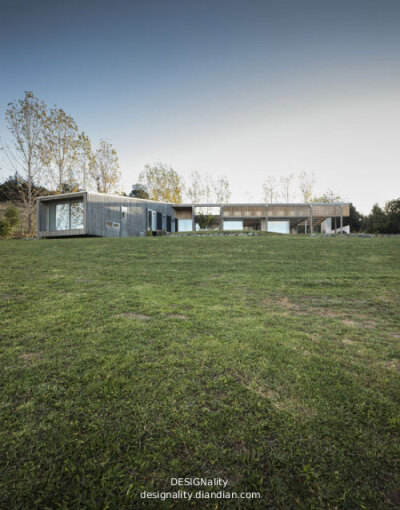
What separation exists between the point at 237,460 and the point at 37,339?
2.50 metres

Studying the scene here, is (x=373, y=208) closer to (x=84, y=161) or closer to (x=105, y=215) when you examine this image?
(x=105, y=215)

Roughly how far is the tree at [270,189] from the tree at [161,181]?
1489 centimetres

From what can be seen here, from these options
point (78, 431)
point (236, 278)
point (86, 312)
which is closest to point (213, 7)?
point (236, 278)

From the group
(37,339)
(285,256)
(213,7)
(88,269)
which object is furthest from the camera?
(213,7)

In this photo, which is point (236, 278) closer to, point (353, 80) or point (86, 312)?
point (86, 312)

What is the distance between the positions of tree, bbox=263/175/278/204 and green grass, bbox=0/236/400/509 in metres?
36.5

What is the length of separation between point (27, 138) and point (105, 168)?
7255 millimetres

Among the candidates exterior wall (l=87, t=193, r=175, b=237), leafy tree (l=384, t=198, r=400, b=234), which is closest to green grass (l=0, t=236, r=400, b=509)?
exterior wall (l=87, t=193, r=175, b=237)

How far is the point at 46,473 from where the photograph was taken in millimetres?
1217

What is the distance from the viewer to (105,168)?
25594 millimetres

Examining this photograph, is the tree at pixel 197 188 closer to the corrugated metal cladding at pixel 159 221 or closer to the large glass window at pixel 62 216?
the corrugated metal cladding at pixel 159 221

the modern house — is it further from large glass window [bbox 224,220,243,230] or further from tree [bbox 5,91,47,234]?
tree [bbox 5,91,47,234]

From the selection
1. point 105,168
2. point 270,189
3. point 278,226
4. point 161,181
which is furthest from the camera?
point 270,189

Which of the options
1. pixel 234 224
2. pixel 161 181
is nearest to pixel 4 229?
pixel 161 181
